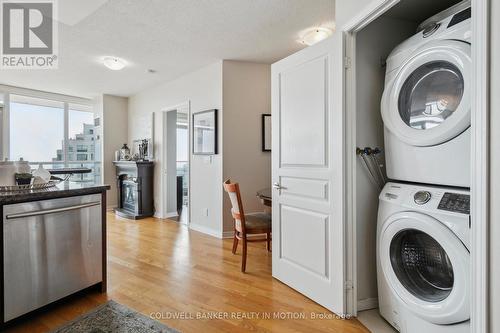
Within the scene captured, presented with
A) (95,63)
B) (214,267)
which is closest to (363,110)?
(214,267)

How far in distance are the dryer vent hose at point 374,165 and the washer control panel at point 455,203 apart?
562 millimetres

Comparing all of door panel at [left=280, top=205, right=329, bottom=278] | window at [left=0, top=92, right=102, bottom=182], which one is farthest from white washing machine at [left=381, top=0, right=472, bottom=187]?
window at [left=0, top=92, right=102, bottom=182]

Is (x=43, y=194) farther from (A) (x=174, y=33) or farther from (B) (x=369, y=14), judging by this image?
(B) (x=369, y=14)

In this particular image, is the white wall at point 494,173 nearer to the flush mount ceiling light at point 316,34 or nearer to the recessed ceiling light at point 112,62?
the flush mount ceiling light at point 316,34

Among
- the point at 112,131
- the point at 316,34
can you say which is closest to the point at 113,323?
the point at 316,34

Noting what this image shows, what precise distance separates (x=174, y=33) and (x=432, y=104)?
2709 millimetres

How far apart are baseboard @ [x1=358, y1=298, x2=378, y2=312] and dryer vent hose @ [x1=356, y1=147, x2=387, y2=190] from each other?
84cm

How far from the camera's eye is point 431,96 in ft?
4.85

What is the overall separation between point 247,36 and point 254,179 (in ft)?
6.40

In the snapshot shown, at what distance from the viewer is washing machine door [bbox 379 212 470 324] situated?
1.23 m

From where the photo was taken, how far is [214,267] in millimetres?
2736

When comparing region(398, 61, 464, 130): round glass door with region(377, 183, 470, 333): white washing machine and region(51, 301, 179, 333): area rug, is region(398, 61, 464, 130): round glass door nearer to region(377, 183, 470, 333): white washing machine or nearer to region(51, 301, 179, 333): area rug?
region(377, 183, 470, 333): white washing machine

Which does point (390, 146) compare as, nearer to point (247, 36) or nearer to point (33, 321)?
point (247, 36)
